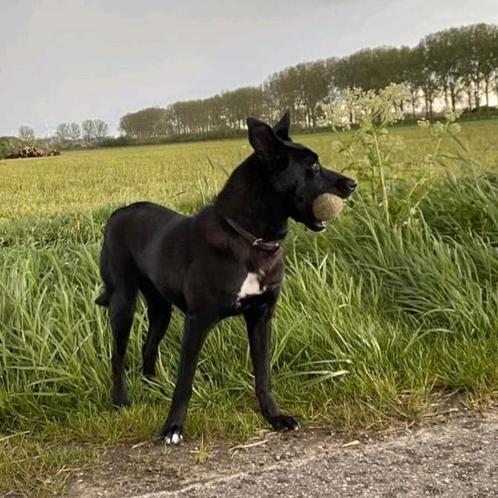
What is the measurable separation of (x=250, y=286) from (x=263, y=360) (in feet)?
1.69

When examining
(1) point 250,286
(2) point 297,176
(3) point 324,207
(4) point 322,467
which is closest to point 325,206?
(3) point 324,207

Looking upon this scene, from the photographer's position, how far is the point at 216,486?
276 cm

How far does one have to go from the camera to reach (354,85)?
718cm

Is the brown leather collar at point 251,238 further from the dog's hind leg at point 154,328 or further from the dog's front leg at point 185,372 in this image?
the dog's hind leg at point 154,328

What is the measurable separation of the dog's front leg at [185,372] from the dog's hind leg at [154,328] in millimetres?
599

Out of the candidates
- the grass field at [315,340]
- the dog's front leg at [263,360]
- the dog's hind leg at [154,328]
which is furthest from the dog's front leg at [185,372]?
the dog's hind leg at [154,328]

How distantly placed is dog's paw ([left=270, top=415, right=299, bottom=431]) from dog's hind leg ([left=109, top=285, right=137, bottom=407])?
814mm

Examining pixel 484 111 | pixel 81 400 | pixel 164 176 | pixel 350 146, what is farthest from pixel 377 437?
pixel 484 111

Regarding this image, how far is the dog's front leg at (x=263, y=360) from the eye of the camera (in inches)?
129

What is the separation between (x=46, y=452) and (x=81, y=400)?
60cm

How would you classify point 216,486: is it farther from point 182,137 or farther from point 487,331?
point 182,137

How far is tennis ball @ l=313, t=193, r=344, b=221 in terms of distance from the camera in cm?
301

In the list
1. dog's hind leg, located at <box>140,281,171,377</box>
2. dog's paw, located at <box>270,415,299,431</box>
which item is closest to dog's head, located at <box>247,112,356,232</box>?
dog's paw, located at <box>270,415,299,431</box>

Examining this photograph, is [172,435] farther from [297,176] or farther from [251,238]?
[297,176]
